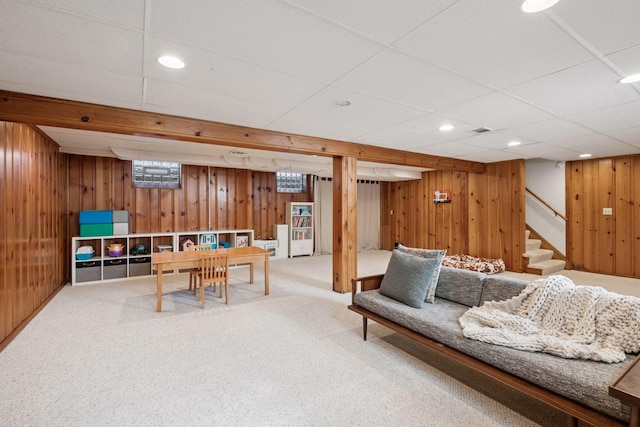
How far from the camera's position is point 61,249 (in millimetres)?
4969

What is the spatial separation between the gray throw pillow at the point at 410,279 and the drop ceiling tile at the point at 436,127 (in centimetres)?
153

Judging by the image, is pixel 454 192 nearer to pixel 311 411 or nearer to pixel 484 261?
pixel 484 261

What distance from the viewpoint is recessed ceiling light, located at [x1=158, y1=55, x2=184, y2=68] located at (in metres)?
1.97

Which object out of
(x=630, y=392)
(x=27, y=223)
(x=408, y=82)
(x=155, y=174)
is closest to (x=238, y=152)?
(x=155, y=174)

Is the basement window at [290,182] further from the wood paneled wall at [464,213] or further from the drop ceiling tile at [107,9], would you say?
the drop ceiling tile at [107,9]

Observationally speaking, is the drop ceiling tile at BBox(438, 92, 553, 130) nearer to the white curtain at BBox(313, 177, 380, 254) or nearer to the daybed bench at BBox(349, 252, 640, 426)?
the daybed bench at BBox(349, 252, 640, 426)

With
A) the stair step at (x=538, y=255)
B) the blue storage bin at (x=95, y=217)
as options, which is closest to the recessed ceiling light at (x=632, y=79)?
the stair step at (x=538, y=255)

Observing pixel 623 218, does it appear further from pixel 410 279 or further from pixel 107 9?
pixel 107 9

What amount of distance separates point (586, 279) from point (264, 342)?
19.2ft

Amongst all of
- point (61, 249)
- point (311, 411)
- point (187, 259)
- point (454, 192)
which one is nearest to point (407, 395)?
point (311, 411)

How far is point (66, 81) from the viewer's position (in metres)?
2.34

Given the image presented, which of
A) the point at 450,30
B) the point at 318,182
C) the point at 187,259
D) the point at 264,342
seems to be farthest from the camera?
the point at 318,182

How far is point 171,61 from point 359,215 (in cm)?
757

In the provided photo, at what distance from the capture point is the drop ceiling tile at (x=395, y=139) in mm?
3962
